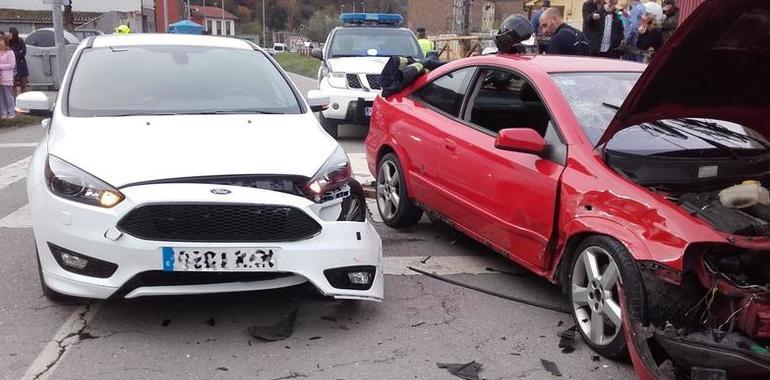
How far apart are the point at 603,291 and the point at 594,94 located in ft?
4.69

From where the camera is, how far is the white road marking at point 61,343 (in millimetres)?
3287

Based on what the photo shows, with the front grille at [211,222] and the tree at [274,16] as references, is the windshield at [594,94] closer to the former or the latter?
the front grille at [211,222]

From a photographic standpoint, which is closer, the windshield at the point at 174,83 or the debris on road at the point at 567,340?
the debris on road at the point at 567,340

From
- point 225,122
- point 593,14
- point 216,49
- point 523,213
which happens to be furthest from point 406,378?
point 593,14

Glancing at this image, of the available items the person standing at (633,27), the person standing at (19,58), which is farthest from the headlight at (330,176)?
the person standing at (19,58)

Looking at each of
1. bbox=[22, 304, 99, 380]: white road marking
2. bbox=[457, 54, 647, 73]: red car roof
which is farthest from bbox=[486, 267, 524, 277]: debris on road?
bbox=[22, 304, 99, 380]: white road marking

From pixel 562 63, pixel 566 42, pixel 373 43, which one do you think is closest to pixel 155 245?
pixel 562 63

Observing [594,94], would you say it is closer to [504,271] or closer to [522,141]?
[522,141]

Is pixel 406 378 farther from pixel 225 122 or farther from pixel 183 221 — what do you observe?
pixel 225 122

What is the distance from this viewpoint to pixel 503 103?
4902 millimetres

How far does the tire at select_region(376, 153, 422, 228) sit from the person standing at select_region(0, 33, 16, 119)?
977cm

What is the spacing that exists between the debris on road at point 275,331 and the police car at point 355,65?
590cm

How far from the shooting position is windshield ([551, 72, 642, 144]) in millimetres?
4090

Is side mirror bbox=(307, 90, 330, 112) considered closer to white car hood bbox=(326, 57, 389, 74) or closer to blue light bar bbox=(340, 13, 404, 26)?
white car hood bbox=(326, 57, 389, 74)
